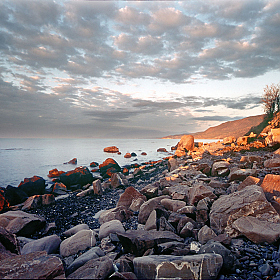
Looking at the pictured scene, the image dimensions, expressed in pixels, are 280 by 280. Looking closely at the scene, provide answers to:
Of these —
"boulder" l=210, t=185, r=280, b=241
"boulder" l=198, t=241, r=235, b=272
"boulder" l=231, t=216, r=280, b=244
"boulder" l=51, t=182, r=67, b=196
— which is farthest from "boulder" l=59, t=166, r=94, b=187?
"boulder" l=198, t=241, r=235, b=272

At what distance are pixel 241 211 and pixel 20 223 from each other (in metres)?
6.20

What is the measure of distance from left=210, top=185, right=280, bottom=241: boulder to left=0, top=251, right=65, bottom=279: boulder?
319 centimetres

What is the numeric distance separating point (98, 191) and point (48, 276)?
8956 mm

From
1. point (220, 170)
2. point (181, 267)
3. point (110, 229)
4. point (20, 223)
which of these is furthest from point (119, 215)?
point (220, 170)

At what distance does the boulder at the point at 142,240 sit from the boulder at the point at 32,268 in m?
1.27

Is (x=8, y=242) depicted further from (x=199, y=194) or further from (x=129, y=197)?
(x=199, y=194)

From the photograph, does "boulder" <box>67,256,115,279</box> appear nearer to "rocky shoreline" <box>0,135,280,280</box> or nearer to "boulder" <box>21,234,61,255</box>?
"rocky shoreline" <box>0,135,280,280</box>

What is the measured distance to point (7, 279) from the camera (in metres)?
2.05

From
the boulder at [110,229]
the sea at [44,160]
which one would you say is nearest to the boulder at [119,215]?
the boulder at [110,229]

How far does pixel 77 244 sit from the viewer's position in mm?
3979

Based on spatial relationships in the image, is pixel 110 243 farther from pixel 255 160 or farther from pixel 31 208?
pixel 255 160

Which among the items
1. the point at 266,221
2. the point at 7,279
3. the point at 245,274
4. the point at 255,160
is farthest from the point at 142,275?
the point at 255,160

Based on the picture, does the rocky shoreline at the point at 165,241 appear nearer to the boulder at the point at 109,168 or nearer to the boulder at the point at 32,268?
the boulder at the point at 32,268

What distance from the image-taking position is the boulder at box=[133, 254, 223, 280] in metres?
2.19
